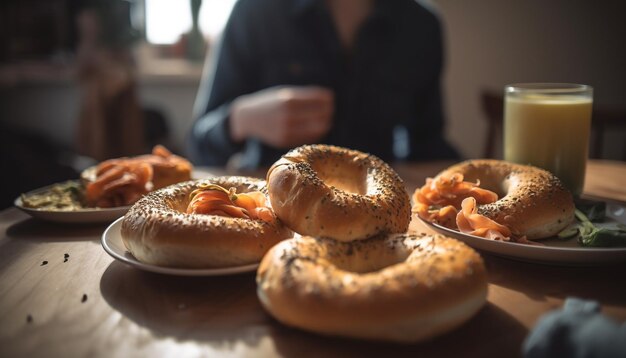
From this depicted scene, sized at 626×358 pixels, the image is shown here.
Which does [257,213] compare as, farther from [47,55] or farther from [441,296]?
[47,55]

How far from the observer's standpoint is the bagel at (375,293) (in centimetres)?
57

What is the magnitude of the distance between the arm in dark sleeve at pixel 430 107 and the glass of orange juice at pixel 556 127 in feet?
3.40

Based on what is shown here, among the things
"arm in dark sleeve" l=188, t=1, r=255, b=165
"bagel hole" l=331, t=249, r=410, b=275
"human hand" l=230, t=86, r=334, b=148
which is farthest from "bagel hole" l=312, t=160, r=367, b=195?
"arm in dark sleeve" l=188, t=1, r=255, b=165

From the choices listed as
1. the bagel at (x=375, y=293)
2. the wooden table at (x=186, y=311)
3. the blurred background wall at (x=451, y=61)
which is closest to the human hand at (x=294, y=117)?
the wooden table at (x=186, y=311)

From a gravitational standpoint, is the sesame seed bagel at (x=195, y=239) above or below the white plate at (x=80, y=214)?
above

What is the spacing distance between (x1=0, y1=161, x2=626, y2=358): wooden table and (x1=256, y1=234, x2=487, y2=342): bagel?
28mm

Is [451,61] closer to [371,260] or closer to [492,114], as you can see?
[492,114]

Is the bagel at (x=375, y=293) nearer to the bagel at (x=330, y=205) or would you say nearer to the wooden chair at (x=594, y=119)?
the bagel at (x=330, y=205)

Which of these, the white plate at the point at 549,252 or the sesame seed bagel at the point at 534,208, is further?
the sesame seed bagel at the point at 534,208

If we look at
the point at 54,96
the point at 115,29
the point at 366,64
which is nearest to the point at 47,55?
the point at 54,96

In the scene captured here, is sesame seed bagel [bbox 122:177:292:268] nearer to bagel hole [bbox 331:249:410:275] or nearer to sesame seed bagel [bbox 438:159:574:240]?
bagel hole [bbox 331:249:410:275]

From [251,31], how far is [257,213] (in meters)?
1.59

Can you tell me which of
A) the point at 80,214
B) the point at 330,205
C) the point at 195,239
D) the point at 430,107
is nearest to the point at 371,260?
the point at 330,205

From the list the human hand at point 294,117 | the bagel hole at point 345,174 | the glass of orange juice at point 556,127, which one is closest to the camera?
the bagel hole at point 345,174
